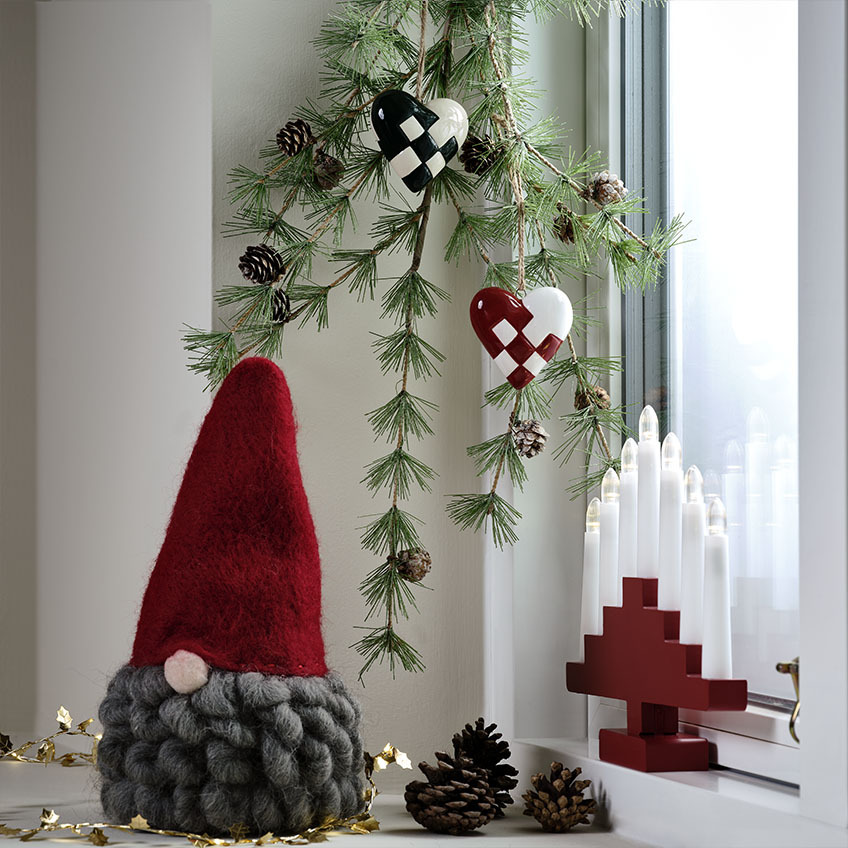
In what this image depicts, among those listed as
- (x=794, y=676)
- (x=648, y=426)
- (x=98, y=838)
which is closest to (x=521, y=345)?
(x=648, y=426)

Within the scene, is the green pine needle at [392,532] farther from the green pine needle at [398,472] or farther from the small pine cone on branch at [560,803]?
the small pine cone on branch at [560,803]

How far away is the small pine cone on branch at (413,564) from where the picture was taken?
93cm

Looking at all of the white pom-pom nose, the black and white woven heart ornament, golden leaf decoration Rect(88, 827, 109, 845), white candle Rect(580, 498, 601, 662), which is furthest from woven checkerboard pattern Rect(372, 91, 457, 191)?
golden leaf decoration Rect(88, 827, 109, 845)

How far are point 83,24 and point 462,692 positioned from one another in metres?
0.89

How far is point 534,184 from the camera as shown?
961mm

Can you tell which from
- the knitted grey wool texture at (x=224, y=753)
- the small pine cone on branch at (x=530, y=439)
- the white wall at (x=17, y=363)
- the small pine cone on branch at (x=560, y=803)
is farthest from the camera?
the white wall at (x=17, y=363)

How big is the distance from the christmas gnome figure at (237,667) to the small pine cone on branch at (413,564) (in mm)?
129

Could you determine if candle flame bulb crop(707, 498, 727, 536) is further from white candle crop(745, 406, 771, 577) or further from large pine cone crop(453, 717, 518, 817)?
large pine cone crop(453, 717, 518, 817)

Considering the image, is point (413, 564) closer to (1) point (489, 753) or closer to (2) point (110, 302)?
(1) point (489, 753)

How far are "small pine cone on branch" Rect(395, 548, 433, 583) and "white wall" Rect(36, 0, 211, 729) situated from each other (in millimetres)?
280

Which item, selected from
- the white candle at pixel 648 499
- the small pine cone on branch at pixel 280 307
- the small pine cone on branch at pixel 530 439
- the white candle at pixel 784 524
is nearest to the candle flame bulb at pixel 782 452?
the white candle at pixel 784 524

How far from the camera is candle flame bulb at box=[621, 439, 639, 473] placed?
89 centimetres

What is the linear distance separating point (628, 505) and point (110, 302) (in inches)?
25.2

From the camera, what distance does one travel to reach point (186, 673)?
2.42ft
